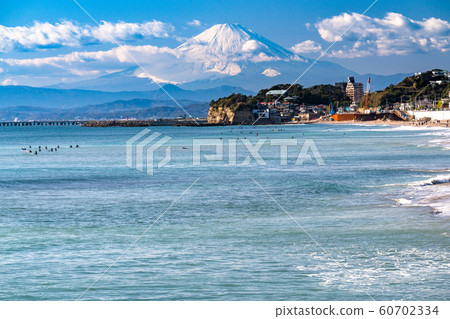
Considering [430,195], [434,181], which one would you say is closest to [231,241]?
[430,195]

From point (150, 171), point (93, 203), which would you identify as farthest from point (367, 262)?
point (150, 171)

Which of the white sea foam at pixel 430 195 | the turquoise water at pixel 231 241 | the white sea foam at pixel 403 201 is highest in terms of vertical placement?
the white sea foam at pixel 430 195

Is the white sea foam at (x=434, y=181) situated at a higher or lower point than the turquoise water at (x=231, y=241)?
higher

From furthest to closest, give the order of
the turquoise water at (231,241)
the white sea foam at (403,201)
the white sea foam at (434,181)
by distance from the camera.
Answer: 1. the white sea foam at (434,181)
2. the white sea foam at (403,201)
3. the turquoise water at (231,241)

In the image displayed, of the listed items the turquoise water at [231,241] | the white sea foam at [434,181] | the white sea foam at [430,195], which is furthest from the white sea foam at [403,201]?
the white sea foam at [434,181]

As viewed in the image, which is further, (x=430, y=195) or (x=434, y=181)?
(x=434, y=181)

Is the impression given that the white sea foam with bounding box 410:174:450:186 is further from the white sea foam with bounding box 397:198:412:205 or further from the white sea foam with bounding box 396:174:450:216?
the white sea foam with bounding box 397:198:412:205

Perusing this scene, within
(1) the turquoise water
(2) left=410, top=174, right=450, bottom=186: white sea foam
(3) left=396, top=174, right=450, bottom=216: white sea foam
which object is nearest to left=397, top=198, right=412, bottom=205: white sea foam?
(3) left=396, top=174, right=450, bottom=216: white sea foam

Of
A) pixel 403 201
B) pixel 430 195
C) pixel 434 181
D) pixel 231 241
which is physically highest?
pixel 434 181

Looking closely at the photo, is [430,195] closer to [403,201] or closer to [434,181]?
[403,201]

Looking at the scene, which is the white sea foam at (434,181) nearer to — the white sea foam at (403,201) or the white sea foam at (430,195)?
the white sea foam at (430,195)

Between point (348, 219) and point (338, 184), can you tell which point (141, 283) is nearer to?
point (348, 219)

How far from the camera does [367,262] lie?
1266 centimetres

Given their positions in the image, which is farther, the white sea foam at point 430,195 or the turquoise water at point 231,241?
the white sea foam at point 430,195
